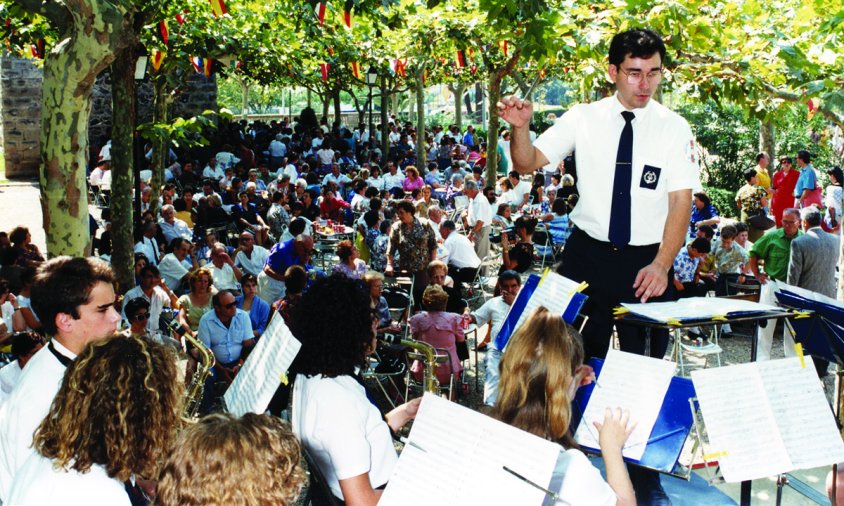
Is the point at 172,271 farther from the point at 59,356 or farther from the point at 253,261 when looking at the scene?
the point at 59,356

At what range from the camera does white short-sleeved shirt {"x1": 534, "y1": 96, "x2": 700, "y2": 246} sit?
3.94 m

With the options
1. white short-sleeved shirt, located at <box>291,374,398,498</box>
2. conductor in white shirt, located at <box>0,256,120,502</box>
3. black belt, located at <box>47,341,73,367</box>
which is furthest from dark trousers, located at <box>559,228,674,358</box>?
black belt, located at <box>47,341,73,367</box>

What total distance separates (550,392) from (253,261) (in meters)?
7.39

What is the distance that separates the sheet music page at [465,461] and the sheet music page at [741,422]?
0.93 metres

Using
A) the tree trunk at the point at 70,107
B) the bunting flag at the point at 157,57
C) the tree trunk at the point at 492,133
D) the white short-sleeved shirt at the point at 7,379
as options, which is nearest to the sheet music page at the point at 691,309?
the white short-sleeved shirt at the point at 7,379

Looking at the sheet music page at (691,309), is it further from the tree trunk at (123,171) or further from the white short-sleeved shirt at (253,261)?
the white short-sleeved shirt at (253,261)

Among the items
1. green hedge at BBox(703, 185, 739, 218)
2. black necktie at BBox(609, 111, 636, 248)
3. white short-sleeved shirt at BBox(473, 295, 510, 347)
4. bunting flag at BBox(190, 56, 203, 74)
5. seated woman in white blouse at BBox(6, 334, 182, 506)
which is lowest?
green hedge at BBox(703, 185, 739, 218)

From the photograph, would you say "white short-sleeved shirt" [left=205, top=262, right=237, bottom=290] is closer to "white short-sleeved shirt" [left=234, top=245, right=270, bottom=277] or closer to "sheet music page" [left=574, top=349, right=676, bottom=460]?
"white short-sleeved shirt" [left=234, top=245, right=270, bottom=277]

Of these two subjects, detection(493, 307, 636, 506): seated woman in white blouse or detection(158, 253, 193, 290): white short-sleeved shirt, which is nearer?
detection(493, 307, 636, 506): seated woman in white blouse

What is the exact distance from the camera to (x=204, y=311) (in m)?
7.66

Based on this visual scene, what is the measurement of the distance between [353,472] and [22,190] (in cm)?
1958

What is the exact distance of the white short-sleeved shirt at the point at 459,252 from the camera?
395 inches

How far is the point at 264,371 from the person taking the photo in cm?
365

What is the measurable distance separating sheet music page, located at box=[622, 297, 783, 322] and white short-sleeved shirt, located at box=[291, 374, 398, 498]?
1.15m
